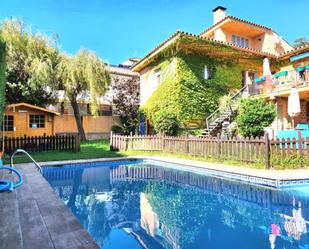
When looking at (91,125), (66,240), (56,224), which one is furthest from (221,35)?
(66,240)

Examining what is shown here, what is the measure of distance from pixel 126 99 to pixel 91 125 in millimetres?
4824

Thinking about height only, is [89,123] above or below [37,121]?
above

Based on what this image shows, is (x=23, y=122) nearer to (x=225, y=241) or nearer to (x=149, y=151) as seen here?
(x=149, y=151)

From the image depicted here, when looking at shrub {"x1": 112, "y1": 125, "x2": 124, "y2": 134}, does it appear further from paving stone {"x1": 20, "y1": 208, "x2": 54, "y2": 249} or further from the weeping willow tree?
paving stone {"x1": 20, "y1": 208, "x2": 54, "y2": 249}

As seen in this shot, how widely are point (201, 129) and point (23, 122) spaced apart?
11846 mm

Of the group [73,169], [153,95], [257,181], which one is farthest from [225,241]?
[153,95]

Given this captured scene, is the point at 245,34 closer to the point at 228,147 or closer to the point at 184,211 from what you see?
the point at 228,147

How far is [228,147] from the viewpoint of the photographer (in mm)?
9539

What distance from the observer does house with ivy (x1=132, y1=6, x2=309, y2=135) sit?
15.2 meters

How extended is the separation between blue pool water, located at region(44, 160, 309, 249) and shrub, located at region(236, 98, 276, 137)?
3.63 meters

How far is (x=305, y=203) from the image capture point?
5.32m

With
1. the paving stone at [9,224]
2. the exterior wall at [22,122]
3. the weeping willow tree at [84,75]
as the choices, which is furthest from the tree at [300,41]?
the paving stone at [9,224]

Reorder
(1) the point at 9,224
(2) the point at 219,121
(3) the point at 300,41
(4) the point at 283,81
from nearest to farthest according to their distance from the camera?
(1) the point at 9,224
(2) the point at 219,121
(4) the point at 283,81
(3) the point at 300,41

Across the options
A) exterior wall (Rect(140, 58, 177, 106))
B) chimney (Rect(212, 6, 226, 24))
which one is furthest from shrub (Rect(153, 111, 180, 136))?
chimney (Rect(212, 6, 226, 24))
